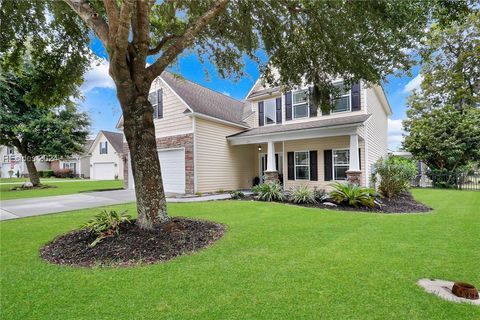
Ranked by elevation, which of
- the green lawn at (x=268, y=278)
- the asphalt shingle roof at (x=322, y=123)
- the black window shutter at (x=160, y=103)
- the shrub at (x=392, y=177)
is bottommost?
the green lawn at (x=268, y=278)

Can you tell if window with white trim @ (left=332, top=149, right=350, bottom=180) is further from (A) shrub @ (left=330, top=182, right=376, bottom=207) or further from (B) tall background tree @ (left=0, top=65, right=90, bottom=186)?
(B) tall background tree @ (left=0, top=65, right=90, bottom=186)

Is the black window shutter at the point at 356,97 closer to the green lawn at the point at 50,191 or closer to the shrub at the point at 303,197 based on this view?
the shrub at the point at 303,197

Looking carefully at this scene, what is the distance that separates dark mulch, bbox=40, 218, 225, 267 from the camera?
13.8 feet

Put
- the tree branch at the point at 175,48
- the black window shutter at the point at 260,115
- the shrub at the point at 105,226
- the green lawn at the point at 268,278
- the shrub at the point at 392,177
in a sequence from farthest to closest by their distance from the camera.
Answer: the black window shutter at the point at 260,115, the shrub at the point at 392,177, the tree branch at the point at 175,48, the shrub at the point at 105,226, the green lawn at the point at 268,278

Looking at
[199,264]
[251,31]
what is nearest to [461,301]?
[199,264]

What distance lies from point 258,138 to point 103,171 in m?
26.3

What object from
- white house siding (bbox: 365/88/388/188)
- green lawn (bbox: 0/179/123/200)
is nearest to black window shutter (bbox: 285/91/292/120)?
white house siding (bbox: 365/88/388/188)

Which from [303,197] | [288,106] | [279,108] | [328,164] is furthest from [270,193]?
[279,108]

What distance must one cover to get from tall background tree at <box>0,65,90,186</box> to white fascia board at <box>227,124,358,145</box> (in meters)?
11.4

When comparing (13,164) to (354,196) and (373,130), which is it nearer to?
(373,130)

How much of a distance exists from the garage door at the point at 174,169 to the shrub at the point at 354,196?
7916 mm

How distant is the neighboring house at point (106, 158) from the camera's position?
32031 mm

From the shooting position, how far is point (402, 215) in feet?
25.7

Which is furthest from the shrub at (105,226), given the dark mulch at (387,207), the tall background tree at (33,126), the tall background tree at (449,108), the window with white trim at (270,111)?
the tall background tree at (449,108)
